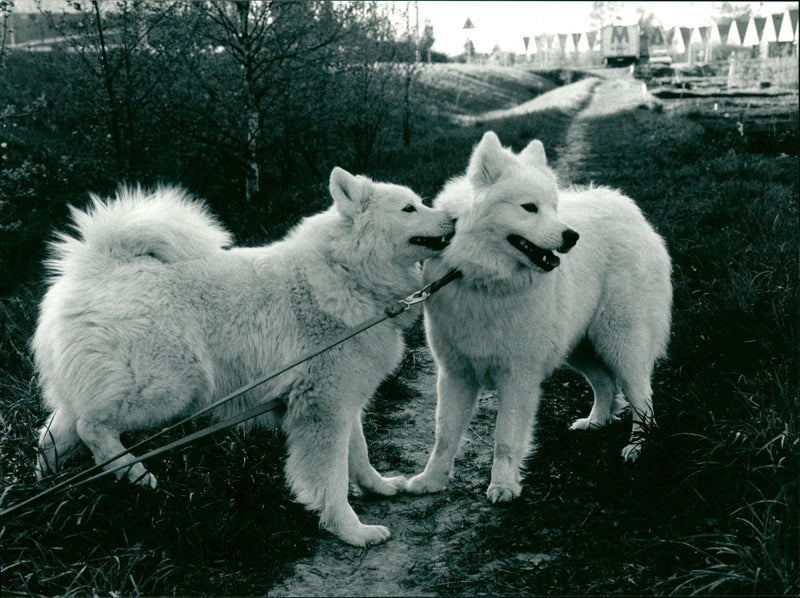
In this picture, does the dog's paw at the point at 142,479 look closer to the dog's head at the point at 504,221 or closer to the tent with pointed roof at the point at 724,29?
the dog's head at the point at 504,221

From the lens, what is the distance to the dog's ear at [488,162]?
3412mm

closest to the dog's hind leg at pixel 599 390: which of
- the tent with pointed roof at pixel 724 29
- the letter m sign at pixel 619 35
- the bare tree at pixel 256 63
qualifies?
the bare tree at pixel 256 63

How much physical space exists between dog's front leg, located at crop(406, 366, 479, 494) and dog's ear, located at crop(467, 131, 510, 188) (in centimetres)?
104

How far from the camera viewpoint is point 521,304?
11.5 feet

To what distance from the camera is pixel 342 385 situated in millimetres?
3307

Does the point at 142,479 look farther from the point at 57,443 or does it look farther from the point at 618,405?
the point at 618,405

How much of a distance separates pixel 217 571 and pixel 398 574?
2.60ft

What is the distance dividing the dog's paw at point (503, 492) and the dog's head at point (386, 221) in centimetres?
132

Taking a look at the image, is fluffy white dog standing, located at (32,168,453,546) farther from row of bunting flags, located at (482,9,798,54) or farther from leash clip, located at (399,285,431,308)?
row of bunting flags, located at (482,9,798,54)

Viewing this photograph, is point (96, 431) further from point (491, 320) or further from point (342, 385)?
point (491, 320)

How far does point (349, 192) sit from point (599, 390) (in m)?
2.14

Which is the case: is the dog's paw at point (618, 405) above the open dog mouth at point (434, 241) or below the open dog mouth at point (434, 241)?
below

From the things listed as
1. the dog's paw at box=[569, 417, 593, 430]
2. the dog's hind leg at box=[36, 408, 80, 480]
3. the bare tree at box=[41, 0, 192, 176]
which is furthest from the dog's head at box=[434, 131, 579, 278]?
the bare tree at box=[41, 0, 192, 176]

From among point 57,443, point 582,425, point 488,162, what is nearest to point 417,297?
point 488,162
